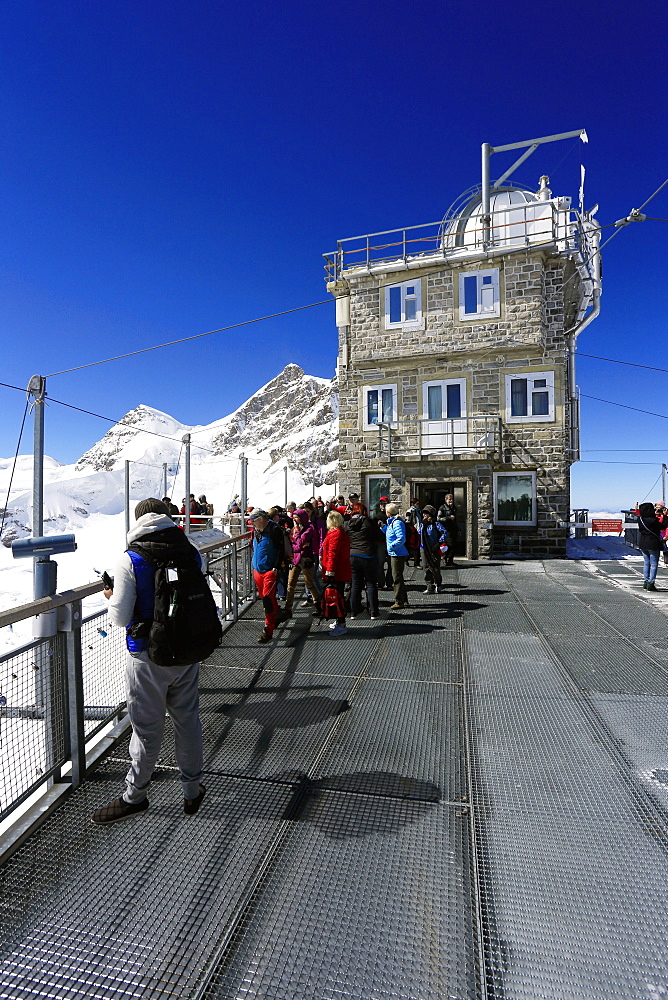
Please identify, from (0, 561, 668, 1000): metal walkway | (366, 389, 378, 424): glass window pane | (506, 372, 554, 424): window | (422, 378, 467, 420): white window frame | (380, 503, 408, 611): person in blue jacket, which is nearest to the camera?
(0, 561, 668, 1000): metal walkway

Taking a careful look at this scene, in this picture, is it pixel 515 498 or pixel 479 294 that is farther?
pixel 479 294

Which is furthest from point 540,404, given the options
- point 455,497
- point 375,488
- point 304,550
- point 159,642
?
point 159,642

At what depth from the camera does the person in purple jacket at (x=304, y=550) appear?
23.9 feet

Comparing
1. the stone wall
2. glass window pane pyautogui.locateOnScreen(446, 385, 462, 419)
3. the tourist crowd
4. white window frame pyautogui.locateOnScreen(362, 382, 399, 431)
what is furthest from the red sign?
the tourist crowd

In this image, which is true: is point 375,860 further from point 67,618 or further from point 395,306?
point 395,306

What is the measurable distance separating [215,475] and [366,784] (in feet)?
560

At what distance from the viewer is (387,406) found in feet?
53.8

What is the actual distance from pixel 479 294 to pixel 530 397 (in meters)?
3.47

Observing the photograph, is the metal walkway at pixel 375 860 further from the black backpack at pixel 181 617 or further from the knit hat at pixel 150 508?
the knit hat at pixel 150 508

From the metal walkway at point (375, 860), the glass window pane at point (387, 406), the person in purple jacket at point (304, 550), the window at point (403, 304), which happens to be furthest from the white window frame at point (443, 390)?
the metal walkway at point (375, 860)

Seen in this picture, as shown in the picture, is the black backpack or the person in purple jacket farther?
the person in purple jacket

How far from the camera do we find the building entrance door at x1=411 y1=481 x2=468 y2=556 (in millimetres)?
15245

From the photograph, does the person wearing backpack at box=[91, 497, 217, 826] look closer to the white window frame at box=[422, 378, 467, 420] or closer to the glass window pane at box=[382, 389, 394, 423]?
the white window frame at box=[422, 378, 467, 420]

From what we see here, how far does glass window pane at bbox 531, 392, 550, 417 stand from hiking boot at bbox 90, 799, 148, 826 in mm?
14619
